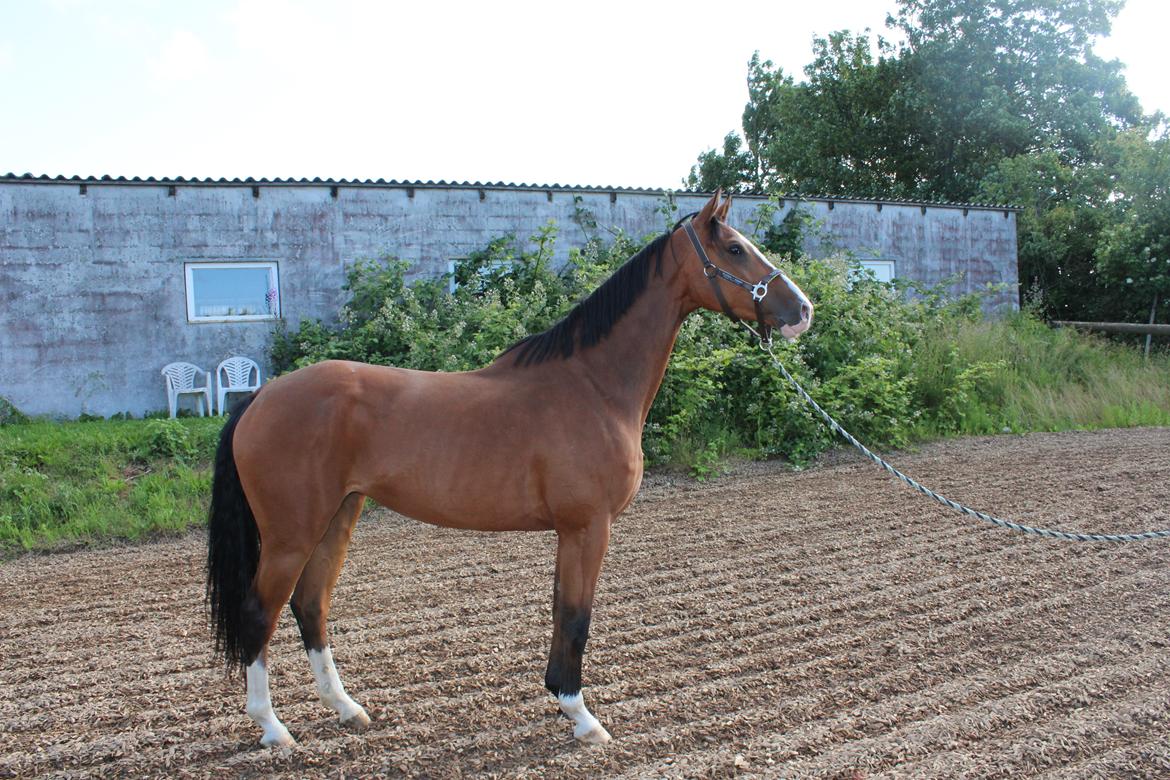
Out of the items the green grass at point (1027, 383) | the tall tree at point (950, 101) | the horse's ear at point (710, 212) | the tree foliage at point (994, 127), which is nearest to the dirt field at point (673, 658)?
the horse's ear at point (710, 212)

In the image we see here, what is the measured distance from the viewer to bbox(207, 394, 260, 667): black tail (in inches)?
124

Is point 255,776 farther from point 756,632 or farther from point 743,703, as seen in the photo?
point 756,632

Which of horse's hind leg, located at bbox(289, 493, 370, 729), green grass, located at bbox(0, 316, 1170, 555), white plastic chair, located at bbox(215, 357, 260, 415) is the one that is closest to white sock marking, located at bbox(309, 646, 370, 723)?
horse's hind leg, located at bbox(289, 493, 370, 729)

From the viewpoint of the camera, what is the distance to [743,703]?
10.9 feet

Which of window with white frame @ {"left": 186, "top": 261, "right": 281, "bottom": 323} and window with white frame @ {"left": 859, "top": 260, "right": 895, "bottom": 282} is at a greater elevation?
window with white frame @ {"left": 859, "top": 260, "right": 895, "bottom": 282}

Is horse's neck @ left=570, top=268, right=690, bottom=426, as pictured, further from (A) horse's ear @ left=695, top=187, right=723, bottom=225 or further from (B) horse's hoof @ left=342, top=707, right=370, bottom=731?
(B) horse's hoof @ left=342, top=707, right=370, bottom=731

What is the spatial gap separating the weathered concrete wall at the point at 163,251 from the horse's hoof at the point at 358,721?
864cm

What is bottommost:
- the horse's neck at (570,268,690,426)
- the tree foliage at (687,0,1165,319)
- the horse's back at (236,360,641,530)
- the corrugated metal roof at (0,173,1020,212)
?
the horse's back at (236,360,641,530)

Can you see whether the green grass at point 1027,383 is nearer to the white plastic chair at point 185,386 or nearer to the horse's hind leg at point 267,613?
the horse's hind leg at point 267,613

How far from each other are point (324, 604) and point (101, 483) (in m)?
5.05

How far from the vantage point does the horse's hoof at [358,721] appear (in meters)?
3.18

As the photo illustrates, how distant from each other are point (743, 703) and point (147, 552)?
489 centimetres

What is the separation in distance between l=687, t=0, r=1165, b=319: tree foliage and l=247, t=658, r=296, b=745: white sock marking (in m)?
18.0

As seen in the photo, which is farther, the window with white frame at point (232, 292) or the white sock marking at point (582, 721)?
the window with white frame at point (232, 292)
